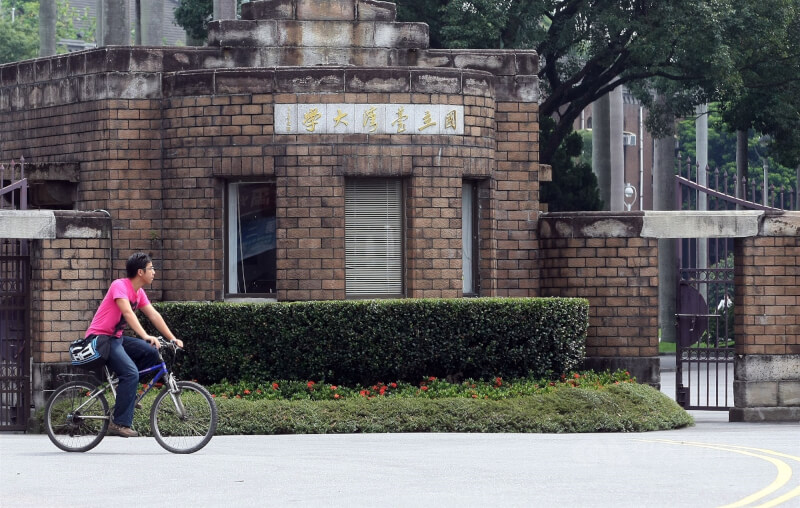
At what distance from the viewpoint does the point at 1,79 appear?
20094 millimetres

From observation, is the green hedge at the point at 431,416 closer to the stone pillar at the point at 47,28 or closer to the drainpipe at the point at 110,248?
the drainpipe at the point at 110,248

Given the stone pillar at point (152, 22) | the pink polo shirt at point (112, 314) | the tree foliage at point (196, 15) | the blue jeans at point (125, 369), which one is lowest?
the blue jeans at point (125, 369)

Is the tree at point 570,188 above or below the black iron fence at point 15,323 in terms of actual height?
above

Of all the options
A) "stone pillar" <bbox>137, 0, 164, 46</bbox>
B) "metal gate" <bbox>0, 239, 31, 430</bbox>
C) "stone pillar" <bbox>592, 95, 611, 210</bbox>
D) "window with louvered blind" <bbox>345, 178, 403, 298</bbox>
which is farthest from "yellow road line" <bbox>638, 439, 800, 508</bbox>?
"stone pillar" <bbox>137, 0, 164, 46</bbox>

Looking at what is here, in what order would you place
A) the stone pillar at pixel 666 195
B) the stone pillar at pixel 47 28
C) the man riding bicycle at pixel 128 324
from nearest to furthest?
the man riding bicycle at pixel 128 324 → the stone pillar at pixel 666 195 → the stone pillar at pixel 47 28

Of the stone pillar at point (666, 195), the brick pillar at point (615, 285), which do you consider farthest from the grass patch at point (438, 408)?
the stone pillar at point (666, 195)

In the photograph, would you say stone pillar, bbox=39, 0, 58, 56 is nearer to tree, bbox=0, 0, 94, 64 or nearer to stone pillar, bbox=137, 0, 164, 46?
stone pillar, bbox=137, 0, 164, 46

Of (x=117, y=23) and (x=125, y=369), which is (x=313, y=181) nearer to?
(x=125, y=369)

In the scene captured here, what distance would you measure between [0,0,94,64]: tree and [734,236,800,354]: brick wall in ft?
131

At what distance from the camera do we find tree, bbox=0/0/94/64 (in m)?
55.3

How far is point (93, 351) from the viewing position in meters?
13.4

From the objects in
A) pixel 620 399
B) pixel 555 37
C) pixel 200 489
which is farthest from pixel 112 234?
pixel 555 37

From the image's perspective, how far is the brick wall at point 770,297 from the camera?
18.7m

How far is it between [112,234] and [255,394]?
299 cm
